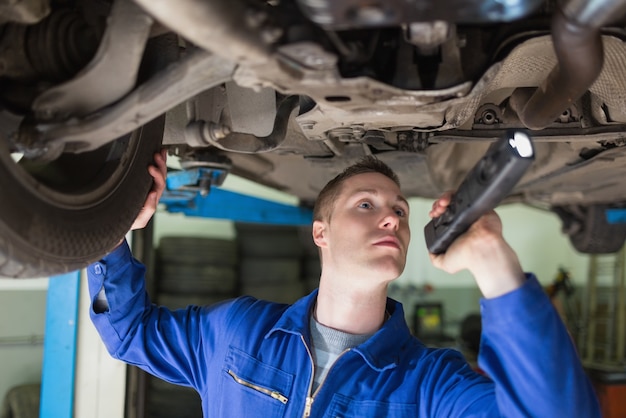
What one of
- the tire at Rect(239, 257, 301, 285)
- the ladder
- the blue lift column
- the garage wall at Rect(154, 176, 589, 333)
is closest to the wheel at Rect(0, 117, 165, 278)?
the blue lift column

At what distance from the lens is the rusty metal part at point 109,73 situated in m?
0.79

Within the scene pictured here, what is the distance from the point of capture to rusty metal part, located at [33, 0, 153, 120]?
79 cm

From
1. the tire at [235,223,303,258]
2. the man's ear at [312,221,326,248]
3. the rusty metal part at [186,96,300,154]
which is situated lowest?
the man's ear at [312,221,326,248]

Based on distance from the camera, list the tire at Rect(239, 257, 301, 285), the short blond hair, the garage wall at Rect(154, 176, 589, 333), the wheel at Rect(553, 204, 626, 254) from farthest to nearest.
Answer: the garage wall at Rect(154, 176, 589, 333) < the tire at Rect(239, 257, 301, 285) < the wheel at Rect(553, 204, 626, 254) < the short blond hair

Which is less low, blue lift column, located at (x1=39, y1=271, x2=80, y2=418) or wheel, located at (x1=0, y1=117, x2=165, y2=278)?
wheel, located at (x1=0, y1=117, x2=165, y2=278)

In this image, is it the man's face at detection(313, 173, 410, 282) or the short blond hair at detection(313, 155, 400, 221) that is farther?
the short blond hair at detection(313, 155, 400, 221)

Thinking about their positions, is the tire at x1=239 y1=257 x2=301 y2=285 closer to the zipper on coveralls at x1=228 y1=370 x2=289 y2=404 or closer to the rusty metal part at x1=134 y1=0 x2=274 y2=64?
the zipper on coveralls at x1=228 y1=370 x2=289 y2=404

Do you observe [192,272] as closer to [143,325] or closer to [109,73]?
[143,325]

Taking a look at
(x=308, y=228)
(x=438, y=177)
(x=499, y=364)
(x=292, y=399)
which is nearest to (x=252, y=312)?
(x=292, y=399)

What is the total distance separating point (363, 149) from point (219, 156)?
480 mm

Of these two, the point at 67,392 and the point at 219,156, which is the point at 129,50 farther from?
the point at 67,392

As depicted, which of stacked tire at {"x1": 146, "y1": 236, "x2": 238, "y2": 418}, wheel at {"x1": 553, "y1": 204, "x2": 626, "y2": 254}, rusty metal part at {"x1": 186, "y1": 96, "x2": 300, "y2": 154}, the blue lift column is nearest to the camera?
rusty metal part at {"x1": 186, "y1": 96, "x2": 300, "y2": 154}

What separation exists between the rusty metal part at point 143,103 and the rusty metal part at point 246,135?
32 centimetres

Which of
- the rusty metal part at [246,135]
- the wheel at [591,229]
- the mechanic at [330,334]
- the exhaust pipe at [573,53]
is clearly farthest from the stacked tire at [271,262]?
the exhaust pipe at [573,53]
